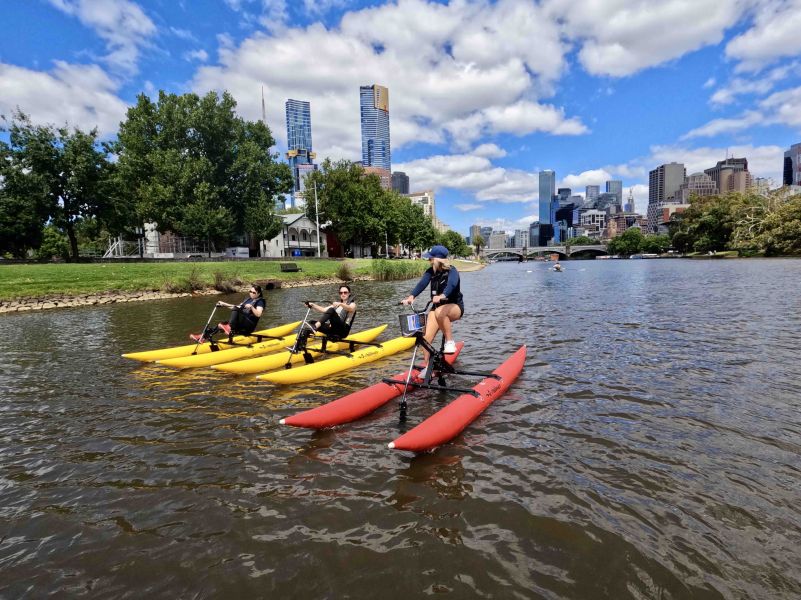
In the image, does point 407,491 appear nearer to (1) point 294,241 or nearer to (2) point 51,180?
(2) point 51,180

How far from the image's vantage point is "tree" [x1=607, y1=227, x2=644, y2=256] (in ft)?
550

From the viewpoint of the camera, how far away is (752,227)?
8756 cm

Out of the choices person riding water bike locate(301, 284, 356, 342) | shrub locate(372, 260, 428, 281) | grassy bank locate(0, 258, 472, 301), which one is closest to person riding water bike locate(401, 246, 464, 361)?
person riding water bike locate(301, 284, 356, 342)

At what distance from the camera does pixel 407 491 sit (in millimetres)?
5039

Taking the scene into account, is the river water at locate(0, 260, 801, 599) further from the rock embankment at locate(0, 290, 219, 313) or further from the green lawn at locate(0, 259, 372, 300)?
the green lawn at locate(0, 259, 372, 300)

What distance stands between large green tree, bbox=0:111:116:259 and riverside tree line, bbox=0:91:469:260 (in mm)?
90

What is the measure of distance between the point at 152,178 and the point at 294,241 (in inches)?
1240

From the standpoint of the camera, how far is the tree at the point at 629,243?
16775 cm

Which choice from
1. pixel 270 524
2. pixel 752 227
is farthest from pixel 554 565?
pixel 752 227

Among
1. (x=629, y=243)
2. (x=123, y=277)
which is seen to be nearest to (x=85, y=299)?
(x=123, y=277)

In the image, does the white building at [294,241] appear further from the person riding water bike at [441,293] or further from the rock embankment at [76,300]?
the person riding water bike at [441,293]

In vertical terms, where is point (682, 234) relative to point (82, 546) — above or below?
above

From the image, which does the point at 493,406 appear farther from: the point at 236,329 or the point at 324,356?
the point at 236,329

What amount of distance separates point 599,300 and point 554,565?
24500 mm
